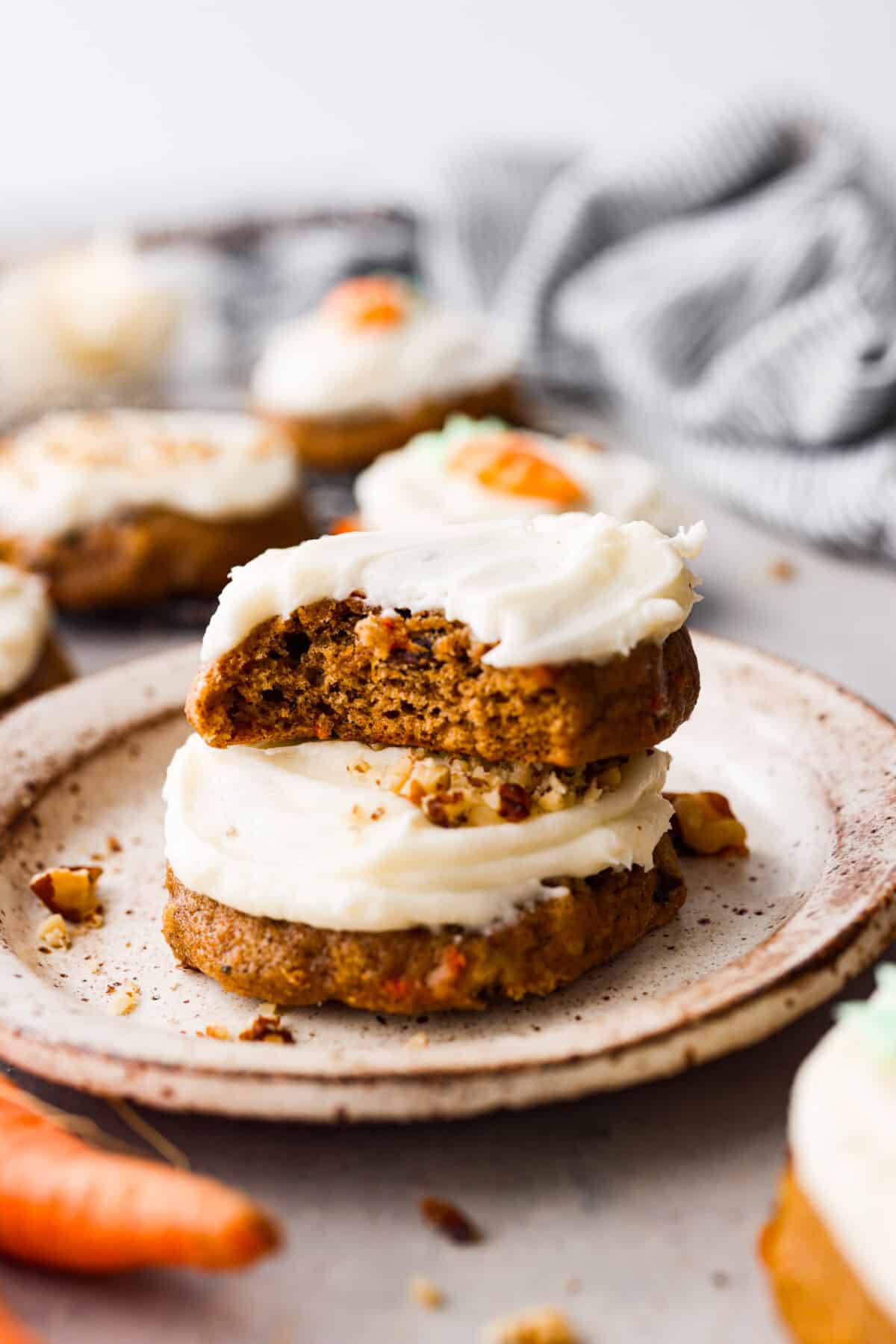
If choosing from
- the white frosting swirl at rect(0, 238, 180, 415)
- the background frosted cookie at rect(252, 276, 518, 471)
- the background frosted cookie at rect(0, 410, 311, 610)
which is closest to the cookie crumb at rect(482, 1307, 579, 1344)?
the background frosted cookie at rect(0, 410, 311, 610)

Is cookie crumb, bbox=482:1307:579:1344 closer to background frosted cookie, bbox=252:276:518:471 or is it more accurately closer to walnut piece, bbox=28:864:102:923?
walnut piece, bbox=28:864:102:923

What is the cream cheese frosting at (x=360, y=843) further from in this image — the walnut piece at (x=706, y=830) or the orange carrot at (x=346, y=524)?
the orange carrot at (x=346, y=524)

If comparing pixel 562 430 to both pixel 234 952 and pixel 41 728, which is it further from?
pixel 234 952

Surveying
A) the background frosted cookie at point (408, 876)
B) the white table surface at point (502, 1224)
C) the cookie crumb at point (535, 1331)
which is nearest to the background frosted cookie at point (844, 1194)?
the white table surface at point (502, 1224)

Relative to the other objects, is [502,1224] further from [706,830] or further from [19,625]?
[19,625]

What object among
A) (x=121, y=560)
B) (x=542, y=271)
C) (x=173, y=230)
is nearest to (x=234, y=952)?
(x=121, y=560)

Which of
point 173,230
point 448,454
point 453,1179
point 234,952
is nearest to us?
point 453,1179
